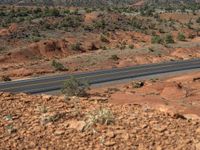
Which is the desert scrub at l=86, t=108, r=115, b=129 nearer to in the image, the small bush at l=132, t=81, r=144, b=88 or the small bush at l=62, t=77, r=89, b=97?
the small bush at l=62, t=77, r=89, b=97

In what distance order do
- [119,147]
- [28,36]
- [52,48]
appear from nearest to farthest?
[119,147]
[52,48]
[28,36]

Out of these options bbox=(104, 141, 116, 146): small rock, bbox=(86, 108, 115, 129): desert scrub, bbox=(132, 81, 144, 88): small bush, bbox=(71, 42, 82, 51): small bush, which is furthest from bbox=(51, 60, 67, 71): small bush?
bbox=(104, 141, 116, 146): small rock

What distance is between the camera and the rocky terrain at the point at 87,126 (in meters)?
9.39

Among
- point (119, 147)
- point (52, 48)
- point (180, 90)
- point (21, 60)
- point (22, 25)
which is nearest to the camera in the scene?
point (119, 147)

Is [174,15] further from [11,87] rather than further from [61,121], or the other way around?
[61,121]

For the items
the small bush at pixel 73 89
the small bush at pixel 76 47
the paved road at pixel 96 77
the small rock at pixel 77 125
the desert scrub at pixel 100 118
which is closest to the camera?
the small rock at pixel 77 125

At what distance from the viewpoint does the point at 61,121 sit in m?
10.1

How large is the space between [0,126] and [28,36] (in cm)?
6633

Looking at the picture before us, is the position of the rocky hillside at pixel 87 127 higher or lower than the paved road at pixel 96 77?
higher

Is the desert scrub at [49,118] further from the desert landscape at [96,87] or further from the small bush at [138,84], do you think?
the small bush at [138,84]

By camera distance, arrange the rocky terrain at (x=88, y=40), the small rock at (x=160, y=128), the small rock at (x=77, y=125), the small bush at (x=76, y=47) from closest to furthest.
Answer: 1. the small rock at (x=77, y=125)
2. the small rock at (x=160, y=128)
3. the rocky terrain at (x=88, y=40)
4. the small bush at (x=76, y=47)

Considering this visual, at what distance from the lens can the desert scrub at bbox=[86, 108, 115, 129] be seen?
32.7ft

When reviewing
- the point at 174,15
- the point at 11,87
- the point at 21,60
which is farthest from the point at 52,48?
the point at 174,15

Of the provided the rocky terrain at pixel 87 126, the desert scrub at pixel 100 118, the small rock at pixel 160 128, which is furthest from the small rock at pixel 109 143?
the small rock at pixel 160 128
